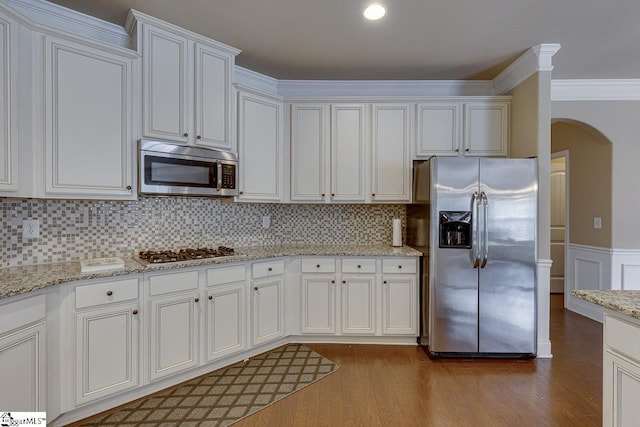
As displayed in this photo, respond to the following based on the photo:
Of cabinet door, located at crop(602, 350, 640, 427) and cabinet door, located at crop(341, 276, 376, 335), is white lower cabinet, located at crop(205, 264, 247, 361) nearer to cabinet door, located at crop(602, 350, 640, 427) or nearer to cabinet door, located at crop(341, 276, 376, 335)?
cabinet door, located at crop(341, 276, 376, 335)

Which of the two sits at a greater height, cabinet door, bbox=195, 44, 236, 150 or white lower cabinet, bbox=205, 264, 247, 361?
cabinet door, bbox=195, 44, 236, 150

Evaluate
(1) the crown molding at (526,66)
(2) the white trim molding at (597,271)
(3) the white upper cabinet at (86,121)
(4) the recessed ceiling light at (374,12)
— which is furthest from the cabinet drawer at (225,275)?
(2) the white trim molding at (597,271)

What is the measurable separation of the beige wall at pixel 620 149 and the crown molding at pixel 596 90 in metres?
0.05

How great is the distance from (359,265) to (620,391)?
197cm

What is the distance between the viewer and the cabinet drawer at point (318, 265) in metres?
3.14

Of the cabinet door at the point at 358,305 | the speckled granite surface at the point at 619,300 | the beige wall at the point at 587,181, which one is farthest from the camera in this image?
the beige wall at the point at 587,181

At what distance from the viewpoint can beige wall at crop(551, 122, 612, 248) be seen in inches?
152

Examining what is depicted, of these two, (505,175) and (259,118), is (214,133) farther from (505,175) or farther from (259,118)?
(505,175)

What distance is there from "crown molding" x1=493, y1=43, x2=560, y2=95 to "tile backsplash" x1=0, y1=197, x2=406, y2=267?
5.33ft

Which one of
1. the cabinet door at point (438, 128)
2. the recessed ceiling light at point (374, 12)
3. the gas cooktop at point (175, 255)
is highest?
the recessed ceiling light at point (374, 12)

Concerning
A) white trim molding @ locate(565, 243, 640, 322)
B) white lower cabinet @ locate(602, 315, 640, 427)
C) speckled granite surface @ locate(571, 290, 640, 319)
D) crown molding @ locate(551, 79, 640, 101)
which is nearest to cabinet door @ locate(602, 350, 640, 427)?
white lower cabinet @ locate(602, 315, 640, 427)

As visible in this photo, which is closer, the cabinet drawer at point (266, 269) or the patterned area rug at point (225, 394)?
the patterned area rug at point (225, 394)

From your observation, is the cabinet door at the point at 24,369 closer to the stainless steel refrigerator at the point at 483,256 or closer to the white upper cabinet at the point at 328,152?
the white upper cabinet at the point at 328,152

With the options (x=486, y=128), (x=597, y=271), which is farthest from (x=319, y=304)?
(x=597, y=271)
